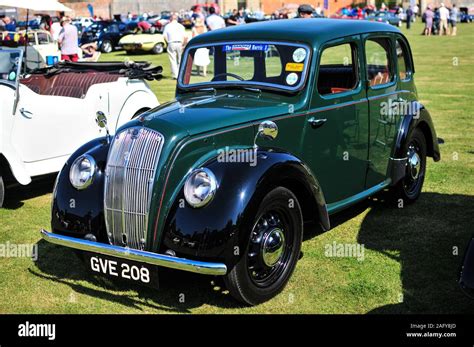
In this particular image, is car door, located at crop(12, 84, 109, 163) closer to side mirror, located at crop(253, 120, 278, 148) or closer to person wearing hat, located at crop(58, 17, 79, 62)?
side mirror, located at crop(253, 120, 278, 148)

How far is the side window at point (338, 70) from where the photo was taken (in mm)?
5402

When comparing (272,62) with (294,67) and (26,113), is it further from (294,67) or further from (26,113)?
(26,113)

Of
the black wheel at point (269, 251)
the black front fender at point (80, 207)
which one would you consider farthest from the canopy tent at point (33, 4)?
the black wheel at point (269, 251)

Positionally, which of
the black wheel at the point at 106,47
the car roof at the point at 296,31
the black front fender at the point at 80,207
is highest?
the car roof at the point at 296,31

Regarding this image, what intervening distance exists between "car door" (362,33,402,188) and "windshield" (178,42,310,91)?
35.1 inches

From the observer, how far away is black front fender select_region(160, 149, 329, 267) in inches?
155

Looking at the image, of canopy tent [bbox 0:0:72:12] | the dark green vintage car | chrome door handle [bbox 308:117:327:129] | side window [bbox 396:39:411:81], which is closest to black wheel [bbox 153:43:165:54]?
canopy tent [bbox 0:0:72:12]

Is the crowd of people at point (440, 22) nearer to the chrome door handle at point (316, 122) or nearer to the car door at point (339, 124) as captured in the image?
the car door at point (339, 124)

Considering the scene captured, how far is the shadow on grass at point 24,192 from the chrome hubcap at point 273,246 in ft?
12.3

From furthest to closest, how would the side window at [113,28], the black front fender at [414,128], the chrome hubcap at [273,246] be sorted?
the side window at [113,28]
the black front fender at [414,128]
the chrome hubcap at [273,246]

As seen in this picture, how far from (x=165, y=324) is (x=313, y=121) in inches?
80.1

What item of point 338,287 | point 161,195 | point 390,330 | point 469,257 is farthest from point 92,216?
point 469,257

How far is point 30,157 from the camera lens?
22.9 feet

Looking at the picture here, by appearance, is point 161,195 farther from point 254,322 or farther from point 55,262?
point 55,262
